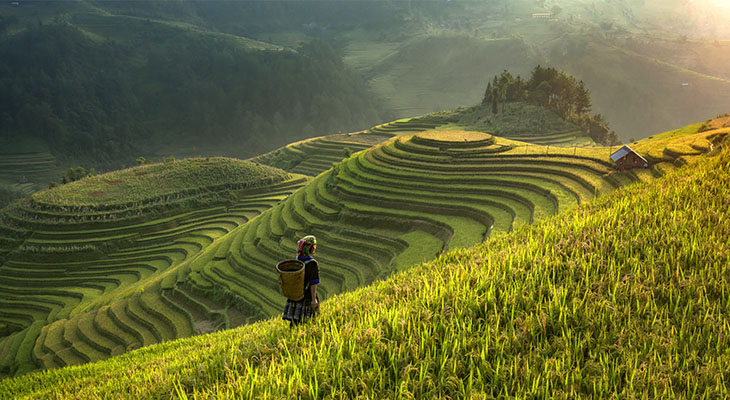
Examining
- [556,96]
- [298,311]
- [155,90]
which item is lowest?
[298,311]

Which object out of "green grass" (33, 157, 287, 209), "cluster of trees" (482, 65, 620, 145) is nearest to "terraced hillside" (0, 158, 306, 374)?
"green grass" (33, 157, 287, 209)

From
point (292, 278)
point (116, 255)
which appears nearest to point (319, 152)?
point (116, 255)

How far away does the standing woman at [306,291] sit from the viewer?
5.70 m

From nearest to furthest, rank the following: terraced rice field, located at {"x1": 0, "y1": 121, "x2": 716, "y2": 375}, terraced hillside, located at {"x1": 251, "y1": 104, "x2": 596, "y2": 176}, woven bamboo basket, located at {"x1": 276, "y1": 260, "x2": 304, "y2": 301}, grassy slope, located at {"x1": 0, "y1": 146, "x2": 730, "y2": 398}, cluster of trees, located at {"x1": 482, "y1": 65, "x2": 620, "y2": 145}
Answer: grassy slope, located at {"x1": 0, "y1": 146, "x2": 730, "y2": 398} → woven bamboo basket, located at {"x1": 276, "y1": 260, "x2": 304, "y2": 301} → terraced rice field, located at {"x1": 0, "y1": 121, "x2": 716, "y2": 375} → terraced hillside, located at {"x1": 251, "y1": 104, "x2": 596, "y2": 176} → cluster of trees, located at {"x1": 482, "y1": 65, "x2": 620, "y2": 145}

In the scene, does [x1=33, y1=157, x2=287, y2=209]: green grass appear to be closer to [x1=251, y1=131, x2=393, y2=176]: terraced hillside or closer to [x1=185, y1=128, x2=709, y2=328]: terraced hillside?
[x1=251, y1=131, x2=393, y2=176]: terraced hillside

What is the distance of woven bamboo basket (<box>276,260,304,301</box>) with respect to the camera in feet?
17.5

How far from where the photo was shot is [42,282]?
104 feet

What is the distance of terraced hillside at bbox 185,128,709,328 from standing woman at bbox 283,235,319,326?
13.1 m

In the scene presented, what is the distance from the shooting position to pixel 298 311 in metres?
5.75

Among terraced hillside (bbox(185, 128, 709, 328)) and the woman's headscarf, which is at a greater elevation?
the woman's headscarf

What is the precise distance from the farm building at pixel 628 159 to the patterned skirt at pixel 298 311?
62.4 feet

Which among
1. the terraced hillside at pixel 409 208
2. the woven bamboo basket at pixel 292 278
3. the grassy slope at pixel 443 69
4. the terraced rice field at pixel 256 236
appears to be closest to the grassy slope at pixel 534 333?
the woven bamboo basket at pixel 292 278

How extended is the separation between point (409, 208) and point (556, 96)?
43.6m

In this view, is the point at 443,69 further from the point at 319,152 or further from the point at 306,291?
the point at 306,291
